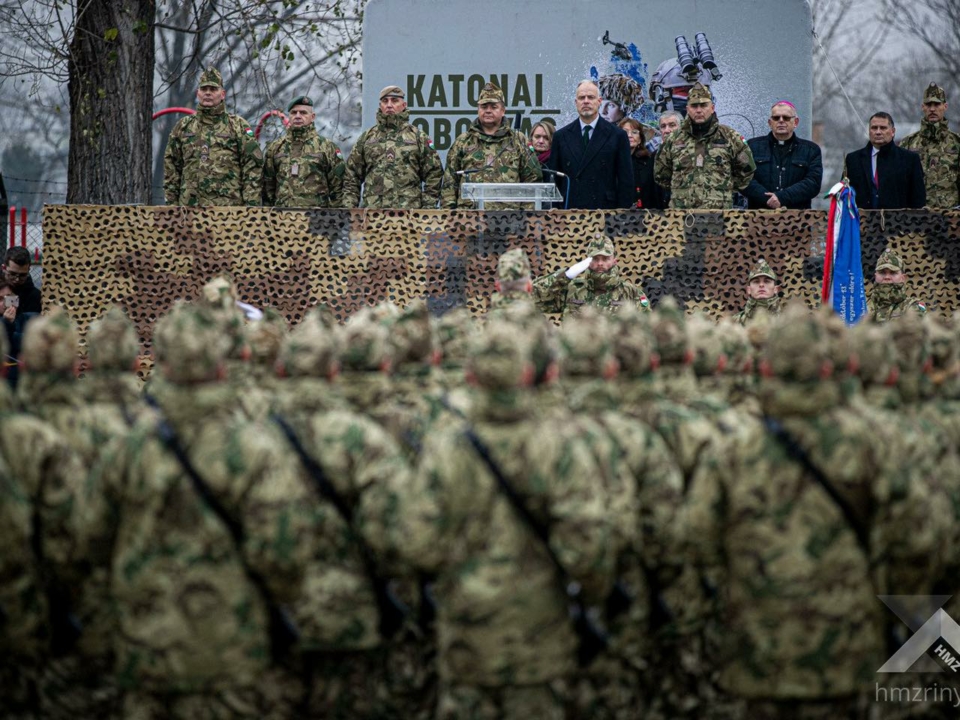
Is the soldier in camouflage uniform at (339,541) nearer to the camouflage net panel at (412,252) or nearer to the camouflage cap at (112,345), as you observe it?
the camouflage cap at (112,345)

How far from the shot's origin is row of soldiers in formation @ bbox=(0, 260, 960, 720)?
526 cm

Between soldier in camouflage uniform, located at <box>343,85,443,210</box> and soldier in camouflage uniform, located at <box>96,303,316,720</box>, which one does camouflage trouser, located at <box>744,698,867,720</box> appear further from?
soldier in camouflage uniform, located at <box>343,85,443,210</box>

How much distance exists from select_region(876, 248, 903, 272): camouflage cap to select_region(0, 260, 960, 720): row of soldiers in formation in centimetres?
522

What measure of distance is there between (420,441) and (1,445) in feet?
5.75

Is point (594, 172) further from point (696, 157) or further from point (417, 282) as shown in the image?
→ point (417, 282)

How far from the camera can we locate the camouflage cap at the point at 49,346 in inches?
237

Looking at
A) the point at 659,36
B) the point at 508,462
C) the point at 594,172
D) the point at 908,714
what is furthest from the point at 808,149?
the point at 508,462

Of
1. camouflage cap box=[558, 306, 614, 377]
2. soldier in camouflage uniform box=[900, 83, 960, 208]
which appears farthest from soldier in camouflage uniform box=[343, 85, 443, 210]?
camouflage cap box=[558, 306, 614, 377]

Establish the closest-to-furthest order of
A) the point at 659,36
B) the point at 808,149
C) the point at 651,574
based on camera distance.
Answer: the point at 651,574 → the point at 808,149 → the point at 659,36

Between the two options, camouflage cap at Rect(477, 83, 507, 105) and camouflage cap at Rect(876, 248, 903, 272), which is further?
camouflage cap at Rect(477, 83, 507, 105)

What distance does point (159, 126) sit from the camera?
3369 cm

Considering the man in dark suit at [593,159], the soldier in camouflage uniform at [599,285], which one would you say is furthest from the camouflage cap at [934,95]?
the soldier in camouflage uniform at [599,285]

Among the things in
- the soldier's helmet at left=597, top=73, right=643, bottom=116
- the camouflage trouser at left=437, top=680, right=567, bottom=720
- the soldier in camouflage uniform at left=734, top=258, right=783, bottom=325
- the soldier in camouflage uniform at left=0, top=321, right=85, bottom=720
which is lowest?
the camouflage trouser at left=437, top=680, right=567, bottom=720

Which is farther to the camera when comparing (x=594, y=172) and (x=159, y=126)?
(x=159, y=126)
